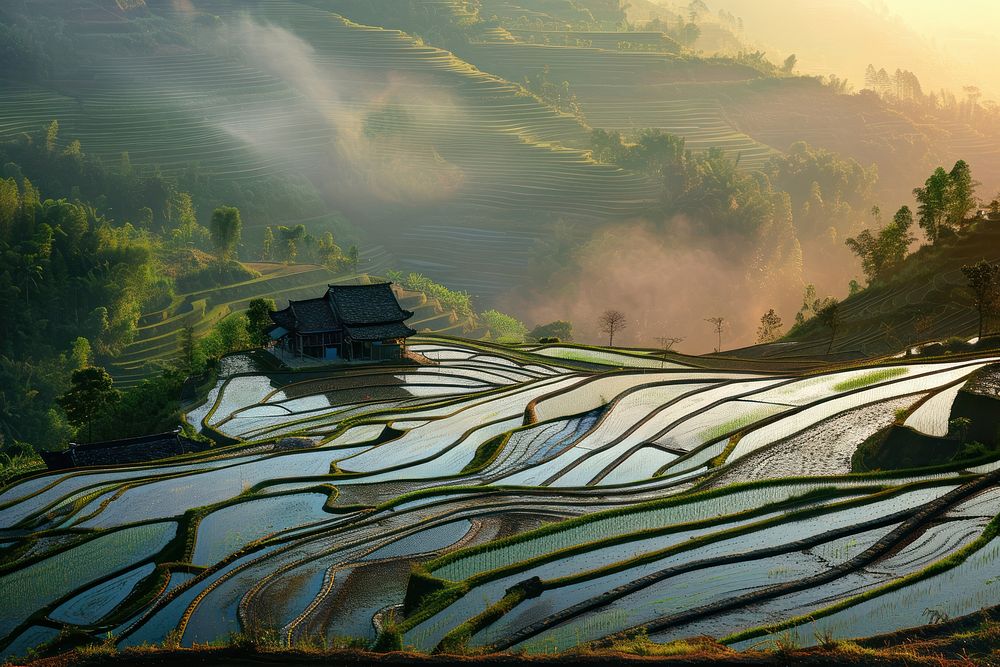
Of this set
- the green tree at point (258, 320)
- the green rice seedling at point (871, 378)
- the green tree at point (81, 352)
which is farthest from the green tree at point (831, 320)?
the green tree at point (81, 352)

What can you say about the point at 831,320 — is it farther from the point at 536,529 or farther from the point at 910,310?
the point at 536,529

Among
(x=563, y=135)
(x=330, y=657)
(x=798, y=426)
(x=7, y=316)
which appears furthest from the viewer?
(x=563, y=135)

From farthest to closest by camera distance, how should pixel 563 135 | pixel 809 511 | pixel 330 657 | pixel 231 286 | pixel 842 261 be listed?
pixel 563 135
pixel 842 261
pixel 231 286
pixel 809 511
pixel 330 657

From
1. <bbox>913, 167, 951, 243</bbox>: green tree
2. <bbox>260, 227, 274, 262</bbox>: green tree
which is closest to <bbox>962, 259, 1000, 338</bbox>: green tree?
<bbox>913, 167, 951, 243</bbox>: green tree

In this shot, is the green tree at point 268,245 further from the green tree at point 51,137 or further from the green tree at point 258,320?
the green tree at point 258,320

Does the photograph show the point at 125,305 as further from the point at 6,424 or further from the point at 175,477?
the point at 175,477

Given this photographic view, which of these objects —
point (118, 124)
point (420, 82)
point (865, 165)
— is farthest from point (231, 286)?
point (865, 165)

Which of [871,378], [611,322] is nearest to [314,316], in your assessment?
[611,322]
